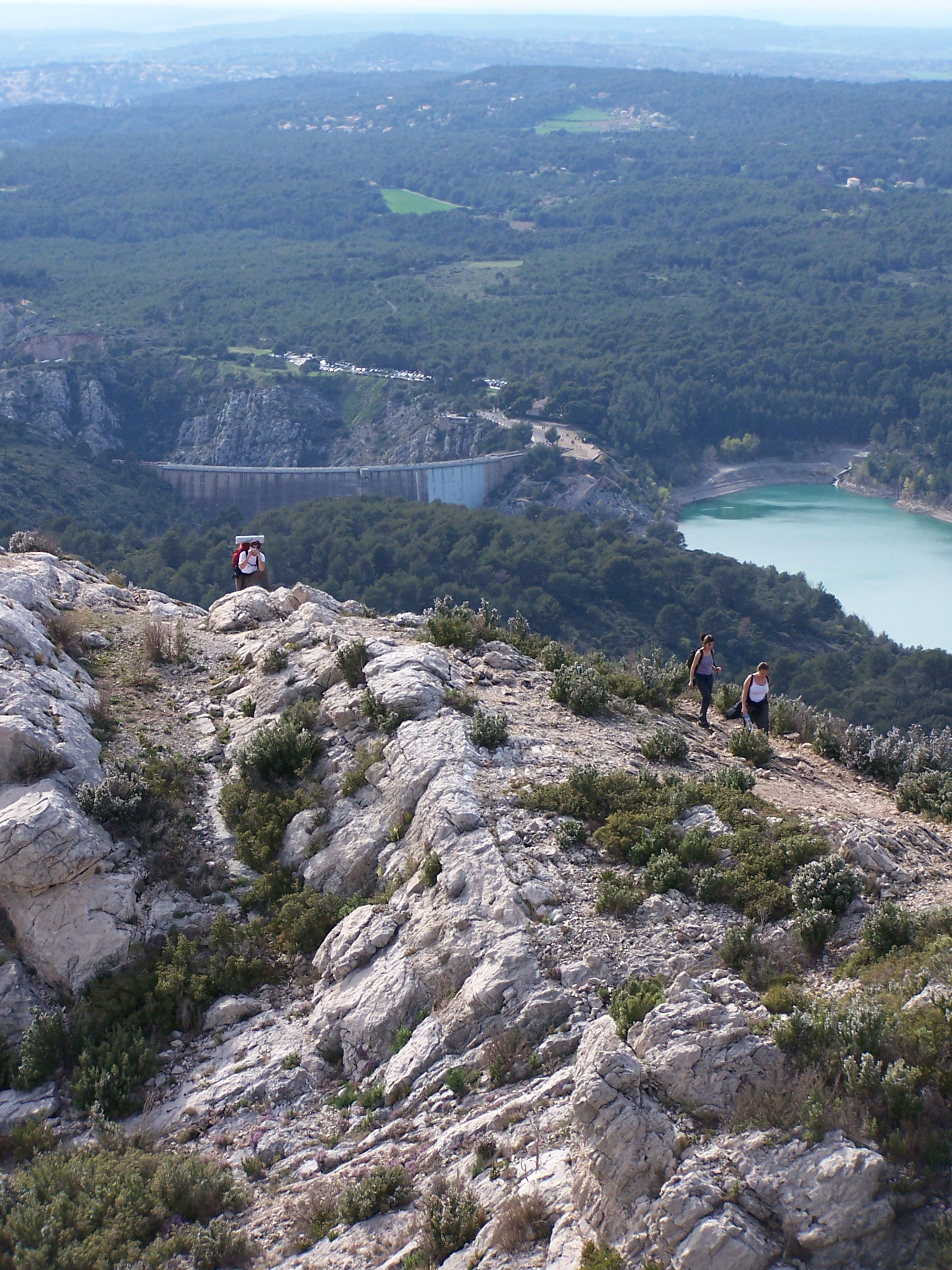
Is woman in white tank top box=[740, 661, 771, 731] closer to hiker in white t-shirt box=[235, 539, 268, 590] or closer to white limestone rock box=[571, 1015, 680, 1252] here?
white limestone rock box=[571, 1015, 680, 1252]

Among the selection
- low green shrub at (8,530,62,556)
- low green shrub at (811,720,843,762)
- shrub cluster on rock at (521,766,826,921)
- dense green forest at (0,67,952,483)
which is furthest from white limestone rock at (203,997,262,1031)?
dense green forest at (0,67,952,483)

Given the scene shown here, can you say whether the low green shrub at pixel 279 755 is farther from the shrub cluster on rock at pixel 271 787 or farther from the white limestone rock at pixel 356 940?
the white limestone rock at pixel 356 940

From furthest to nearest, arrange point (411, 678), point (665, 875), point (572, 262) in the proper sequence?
point (572, 262), point (411, 678), point (665, 875)

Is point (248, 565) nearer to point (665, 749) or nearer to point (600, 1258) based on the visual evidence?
point (665, 749)

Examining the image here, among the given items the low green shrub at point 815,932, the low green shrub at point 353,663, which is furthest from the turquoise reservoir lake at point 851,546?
the low green shrub at point 815,932

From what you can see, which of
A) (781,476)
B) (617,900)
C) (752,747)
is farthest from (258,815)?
(781,476)

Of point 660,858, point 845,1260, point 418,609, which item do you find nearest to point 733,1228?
point 845,1260
